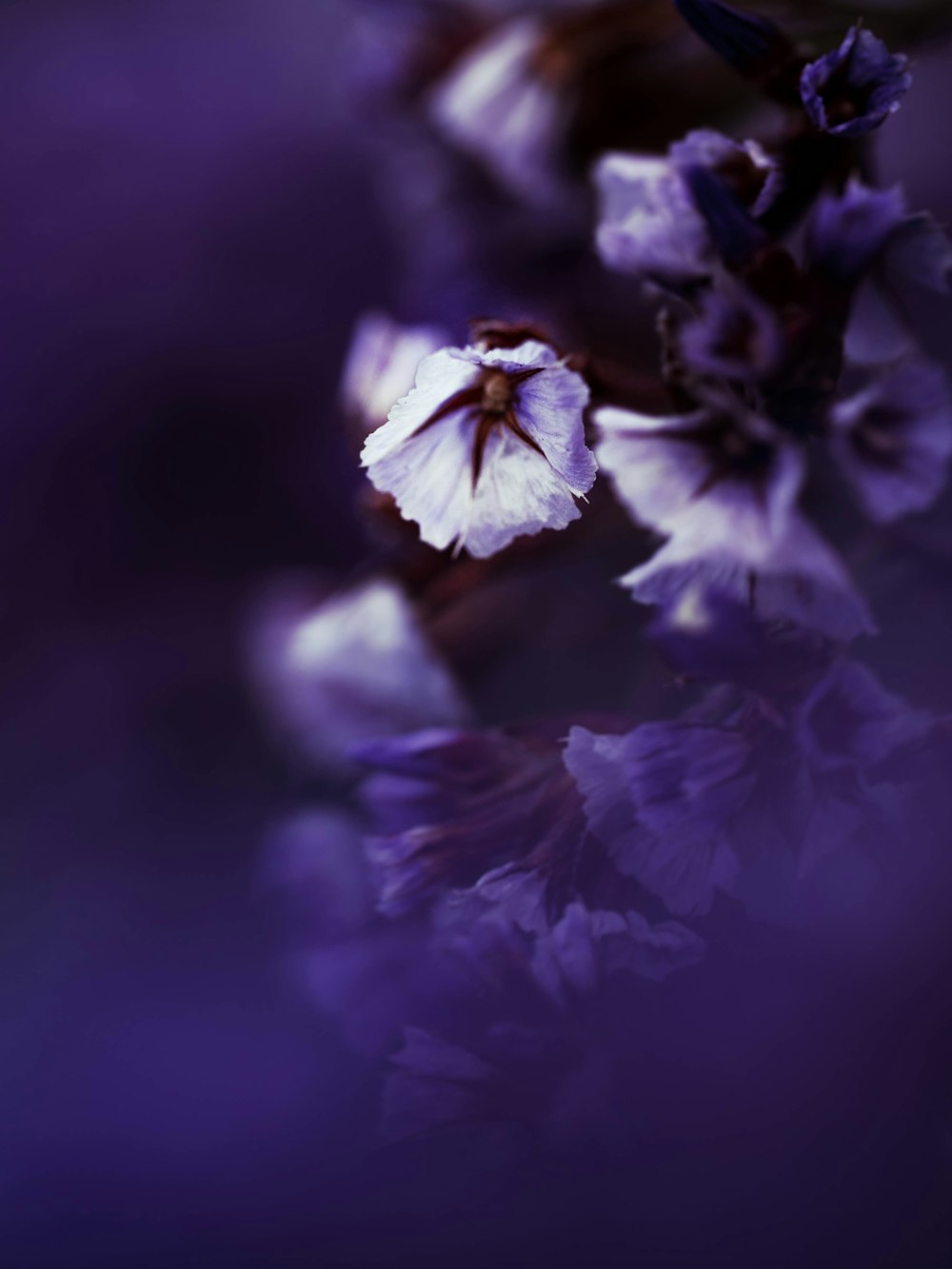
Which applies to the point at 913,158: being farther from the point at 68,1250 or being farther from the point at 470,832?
the point at 68,1250

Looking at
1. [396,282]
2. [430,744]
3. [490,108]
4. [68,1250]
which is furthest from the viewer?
[396,282]

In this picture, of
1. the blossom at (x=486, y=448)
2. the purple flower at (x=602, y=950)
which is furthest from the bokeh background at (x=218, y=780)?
the blossom at (x=486, y=448)

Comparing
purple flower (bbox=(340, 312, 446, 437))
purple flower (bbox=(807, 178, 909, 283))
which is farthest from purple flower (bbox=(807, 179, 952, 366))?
purple flower (bbox=(340, 312, 446, 437))

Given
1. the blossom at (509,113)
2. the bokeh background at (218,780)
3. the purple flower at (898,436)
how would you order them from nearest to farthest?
1. the bokeh background at (218,780)
2. the purple flower at (898,436)
3. the blossom at (509,113)

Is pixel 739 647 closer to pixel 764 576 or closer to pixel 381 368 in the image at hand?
pixel 764 576

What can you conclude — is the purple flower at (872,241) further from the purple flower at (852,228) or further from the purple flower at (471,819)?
the purple flower at (471,819)

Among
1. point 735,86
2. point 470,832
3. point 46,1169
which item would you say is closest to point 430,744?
point 470,832
